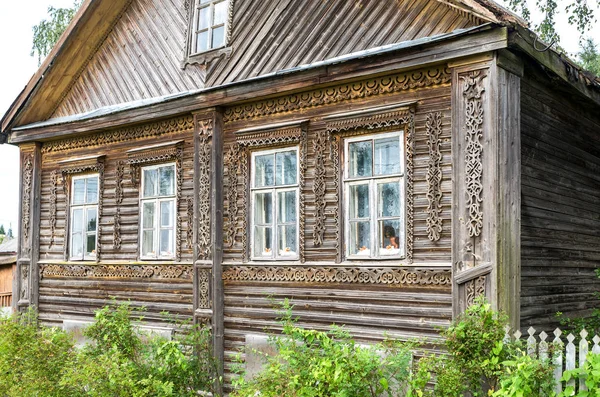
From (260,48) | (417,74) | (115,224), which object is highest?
(260,48)

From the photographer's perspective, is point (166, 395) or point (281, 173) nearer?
point (166, 395)

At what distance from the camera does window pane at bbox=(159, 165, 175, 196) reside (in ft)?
33.8

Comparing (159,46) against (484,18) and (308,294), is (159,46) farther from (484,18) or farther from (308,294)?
(484,18)

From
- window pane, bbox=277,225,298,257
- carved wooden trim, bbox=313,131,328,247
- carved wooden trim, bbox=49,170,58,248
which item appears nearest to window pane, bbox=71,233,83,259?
carved wooden trim, bbox=49,170,58,248

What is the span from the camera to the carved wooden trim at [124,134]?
33.4 feet

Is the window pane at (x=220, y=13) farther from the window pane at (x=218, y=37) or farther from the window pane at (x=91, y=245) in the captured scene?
the window pane at (x=91, y=245)

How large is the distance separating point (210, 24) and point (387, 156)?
3.91 m

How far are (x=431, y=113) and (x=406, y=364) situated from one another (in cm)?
283

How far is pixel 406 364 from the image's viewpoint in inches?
268

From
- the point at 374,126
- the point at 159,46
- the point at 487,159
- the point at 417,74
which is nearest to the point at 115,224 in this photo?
the point at 159,46

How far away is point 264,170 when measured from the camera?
909cm

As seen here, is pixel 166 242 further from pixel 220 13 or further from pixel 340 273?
pixel 220 13

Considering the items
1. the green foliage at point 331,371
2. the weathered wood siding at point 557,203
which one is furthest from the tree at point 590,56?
the green foliage at point 331,371

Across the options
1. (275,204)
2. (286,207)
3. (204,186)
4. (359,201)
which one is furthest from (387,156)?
(204,186)
